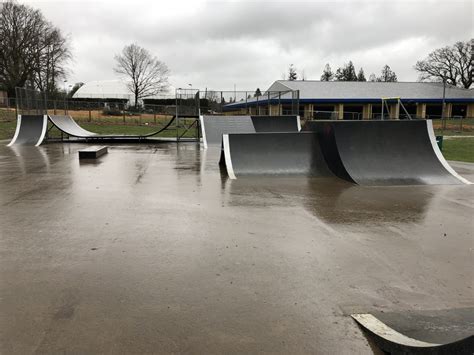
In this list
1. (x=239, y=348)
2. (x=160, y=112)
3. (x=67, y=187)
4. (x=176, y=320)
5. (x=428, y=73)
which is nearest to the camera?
(x=239, y=348)

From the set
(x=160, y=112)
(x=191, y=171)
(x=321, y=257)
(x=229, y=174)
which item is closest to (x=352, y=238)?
(x=321, y=257)

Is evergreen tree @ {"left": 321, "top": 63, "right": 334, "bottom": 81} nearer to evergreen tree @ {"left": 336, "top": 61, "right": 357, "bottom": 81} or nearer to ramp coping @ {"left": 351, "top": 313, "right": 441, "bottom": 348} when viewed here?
evergreen tree @ {"left": 336, "top": 61, "right": 357, "bottom": 81}

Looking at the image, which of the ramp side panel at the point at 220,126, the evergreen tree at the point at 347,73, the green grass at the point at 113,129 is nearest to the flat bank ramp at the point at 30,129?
the green grass at the point at 113,129

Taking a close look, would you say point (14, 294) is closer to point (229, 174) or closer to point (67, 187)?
point (67, 187)

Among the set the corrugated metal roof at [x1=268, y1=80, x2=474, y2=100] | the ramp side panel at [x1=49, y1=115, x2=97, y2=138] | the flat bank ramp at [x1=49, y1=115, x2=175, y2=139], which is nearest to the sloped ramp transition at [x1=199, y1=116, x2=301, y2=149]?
the flat bank ramp at [x1=49, y1=115, x2=175, y2=139]

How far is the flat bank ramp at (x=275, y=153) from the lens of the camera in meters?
10.9

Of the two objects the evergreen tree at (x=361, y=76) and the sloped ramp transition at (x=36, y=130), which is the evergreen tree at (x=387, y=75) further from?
the sloped ramp transition at (x=36, y=130)

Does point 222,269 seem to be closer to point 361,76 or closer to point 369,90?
point 369,90

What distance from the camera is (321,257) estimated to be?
14.6 ft

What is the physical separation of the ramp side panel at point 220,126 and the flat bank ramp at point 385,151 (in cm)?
1050

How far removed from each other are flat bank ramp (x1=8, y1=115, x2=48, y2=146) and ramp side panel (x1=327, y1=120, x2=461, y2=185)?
17.2 meters

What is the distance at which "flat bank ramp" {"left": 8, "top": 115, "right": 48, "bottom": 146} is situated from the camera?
Answer: 71.4 feet

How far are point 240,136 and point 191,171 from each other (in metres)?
1.71

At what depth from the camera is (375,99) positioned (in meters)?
53.8
